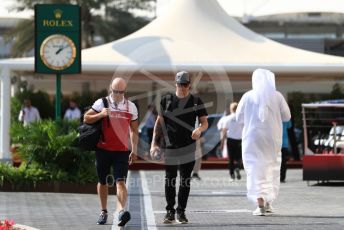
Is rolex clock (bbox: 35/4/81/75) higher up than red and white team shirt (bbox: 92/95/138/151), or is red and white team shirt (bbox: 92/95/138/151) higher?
rolex clock (bbox: 35/4/81/75)

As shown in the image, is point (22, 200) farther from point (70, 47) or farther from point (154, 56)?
point (154, 56)

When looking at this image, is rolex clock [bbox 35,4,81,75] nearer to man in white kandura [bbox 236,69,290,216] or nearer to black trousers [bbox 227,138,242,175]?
black trousers [bbox 227,138,242,175]

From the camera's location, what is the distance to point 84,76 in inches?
1225

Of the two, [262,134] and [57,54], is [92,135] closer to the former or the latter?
[262,134]

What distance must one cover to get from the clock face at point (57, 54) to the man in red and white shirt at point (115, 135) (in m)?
7.29

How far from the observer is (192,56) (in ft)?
95.0

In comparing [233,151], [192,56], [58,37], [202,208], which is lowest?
[202,208]

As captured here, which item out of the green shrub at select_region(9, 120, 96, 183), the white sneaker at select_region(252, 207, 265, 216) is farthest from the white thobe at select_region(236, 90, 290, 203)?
the green shrub at select_region(9, 120, 96, 183)

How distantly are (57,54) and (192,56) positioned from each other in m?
9.55

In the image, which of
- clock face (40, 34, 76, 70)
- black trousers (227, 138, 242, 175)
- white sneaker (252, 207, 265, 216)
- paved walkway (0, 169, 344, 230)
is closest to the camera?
paved walkway (0, 169, 344, 230)

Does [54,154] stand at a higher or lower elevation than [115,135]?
lower

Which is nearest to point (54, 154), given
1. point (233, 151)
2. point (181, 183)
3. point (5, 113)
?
point (181, 183)

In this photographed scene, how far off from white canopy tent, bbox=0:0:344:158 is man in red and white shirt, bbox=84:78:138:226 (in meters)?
15.4

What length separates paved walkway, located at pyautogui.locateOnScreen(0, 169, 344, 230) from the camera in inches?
494
